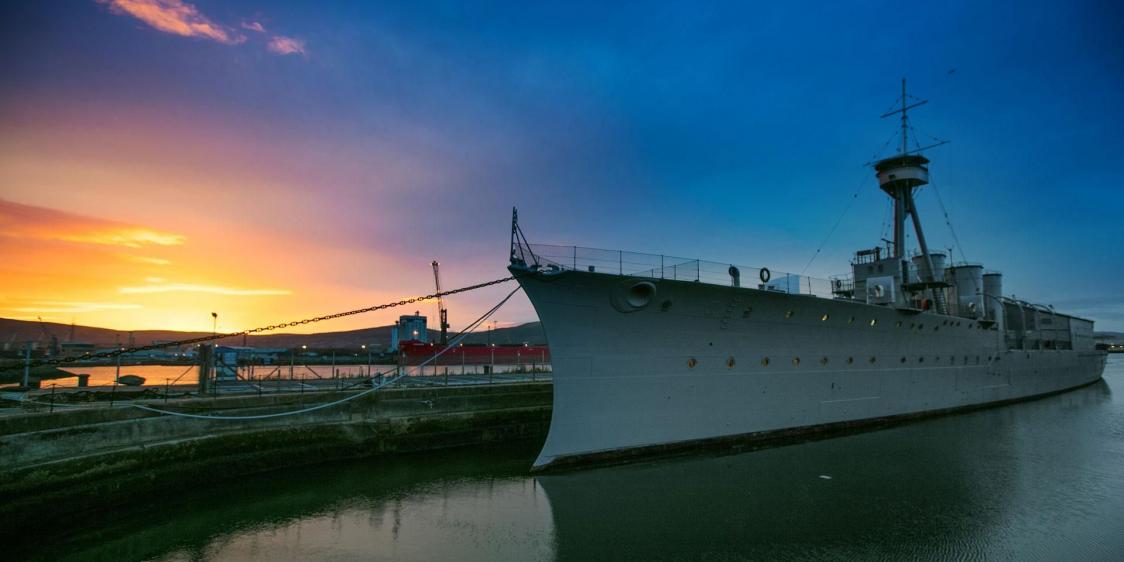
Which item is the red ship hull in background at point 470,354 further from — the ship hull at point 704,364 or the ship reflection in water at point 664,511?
the ship reflection in water at point 664,511

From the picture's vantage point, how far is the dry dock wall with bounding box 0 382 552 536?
30.0 ft

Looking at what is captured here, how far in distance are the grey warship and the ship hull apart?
33mm

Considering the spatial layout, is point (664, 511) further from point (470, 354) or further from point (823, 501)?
point (470, 354)

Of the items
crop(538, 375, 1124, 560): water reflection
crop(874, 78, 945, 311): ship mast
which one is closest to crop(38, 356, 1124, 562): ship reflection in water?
crop(538, 375, 1124, 560): water reflection

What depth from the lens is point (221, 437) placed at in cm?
1225

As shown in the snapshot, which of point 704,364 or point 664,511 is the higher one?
point 704,364

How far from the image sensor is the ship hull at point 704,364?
11930 mm

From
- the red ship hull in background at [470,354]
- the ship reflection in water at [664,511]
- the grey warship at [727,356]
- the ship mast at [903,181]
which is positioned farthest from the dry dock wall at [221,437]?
the red ship hull in background at [470,354]

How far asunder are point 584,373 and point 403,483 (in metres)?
4.99

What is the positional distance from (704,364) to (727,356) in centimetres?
81

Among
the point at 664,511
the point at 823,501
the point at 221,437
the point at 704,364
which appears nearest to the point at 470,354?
the point at 221,437

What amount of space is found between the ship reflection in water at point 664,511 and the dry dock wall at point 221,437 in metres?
0.80

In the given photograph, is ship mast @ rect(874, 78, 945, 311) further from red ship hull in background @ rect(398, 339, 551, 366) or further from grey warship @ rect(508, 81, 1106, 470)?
red ship hull in background @ rect(398, 339, 551, 366)

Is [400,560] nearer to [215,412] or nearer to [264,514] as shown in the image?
[264,514]
